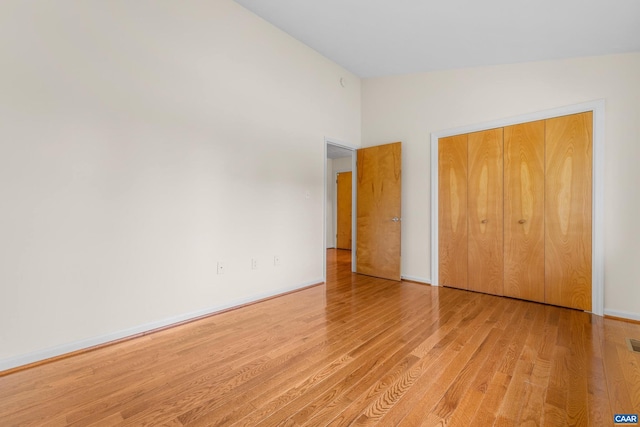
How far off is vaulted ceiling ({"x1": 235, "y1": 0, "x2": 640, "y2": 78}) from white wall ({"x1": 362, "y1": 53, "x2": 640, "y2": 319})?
0.17 m

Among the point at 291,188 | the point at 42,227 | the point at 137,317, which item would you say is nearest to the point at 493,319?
the point at 291,188

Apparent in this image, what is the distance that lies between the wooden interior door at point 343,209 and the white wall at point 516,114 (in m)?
2.87

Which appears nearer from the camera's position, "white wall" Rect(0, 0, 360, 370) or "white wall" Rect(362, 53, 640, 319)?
"white wall" Rect(0, 0, 360, 370)

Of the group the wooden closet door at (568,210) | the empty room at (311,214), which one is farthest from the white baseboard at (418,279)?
the wooden closet door at (568,210)

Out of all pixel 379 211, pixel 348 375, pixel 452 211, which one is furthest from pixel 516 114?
pixel 348 375

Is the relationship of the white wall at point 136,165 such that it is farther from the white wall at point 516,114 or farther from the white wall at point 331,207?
the white wall at point 331,207

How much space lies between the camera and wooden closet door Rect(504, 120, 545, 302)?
3.07 metres

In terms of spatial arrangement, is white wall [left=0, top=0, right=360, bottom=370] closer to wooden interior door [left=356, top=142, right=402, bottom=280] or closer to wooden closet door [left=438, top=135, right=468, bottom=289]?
wooden interior door [left=356, top=142, right=402, bottom=280]

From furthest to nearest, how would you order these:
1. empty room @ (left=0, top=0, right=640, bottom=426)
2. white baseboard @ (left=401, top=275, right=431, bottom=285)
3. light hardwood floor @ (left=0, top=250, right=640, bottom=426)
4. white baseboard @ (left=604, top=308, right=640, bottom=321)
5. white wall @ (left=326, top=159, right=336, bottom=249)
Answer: white wall @ (left=326, top=159, right=336, bottom=249) → white baseboard @ (left=401, top=275, right=431, bottom=285) → white baseboard @ (left=604, top=308, right=640, bottom=321) → empty room @ (left=0, top=0, right=640, bottom=426) → light hardwood floor @ (left=0, top=250, right=640, bottom=426)

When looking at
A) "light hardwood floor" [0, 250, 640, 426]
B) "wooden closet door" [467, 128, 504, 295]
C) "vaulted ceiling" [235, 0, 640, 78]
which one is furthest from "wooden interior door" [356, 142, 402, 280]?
"light hardwood floor" [0, 250, 640, 426]

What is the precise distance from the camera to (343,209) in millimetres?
7430

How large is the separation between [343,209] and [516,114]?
4642mm

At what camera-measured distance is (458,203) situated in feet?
12.0

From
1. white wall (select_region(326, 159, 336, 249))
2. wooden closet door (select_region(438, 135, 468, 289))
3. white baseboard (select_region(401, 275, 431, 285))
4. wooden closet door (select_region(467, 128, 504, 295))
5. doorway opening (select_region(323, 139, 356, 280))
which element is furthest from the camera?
white wall (select_region(326, 159, 336, 249))
